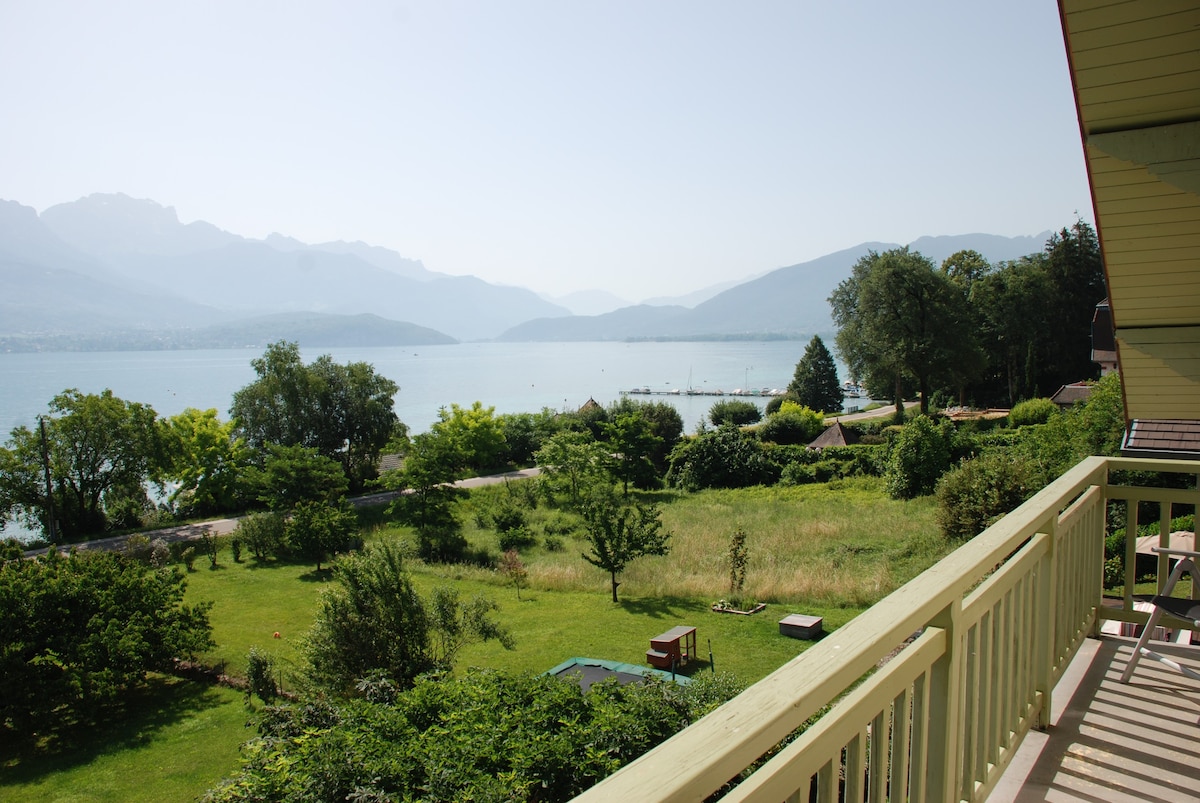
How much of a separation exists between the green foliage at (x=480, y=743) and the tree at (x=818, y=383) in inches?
1853

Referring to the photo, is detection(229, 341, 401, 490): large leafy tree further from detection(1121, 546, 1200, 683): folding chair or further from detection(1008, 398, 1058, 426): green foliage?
detection(1121, 546, 1200, 683): folding chair

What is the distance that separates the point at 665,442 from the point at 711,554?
18.4 meters

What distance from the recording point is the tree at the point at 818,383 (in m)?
51.6

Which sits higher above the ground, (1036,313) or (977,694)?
(1036,313)

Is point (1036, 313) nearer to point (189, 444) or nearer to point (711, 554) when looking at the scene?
point (711, 554)

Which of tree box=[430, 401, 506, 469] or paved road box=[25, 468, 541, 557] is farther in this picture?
tree box=[430, 401, 506, 469]

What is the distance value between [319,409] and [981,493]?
2836 cm

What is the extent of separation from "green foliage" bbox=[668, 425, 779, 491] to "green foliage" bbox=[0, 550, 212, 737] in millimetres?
21236

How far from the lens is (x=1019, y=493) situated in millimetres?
15438

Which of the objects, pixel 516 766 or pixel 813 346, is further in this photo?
pixel 813 346

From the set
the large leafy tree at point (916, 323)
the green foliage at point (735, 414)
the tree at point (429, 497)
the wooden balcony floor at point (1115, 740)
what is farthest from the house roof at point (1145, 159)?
the green foliage at point (735, 414)

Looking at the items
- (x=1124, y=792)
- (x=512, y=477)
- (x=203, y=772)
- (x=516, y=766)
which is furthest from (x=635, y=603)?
(x=512, y=477)

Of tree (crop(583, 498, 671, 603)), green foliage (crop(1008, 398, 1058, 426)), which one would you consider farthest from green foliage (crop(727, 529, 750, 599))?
green foliage (crop(1008, 398, 1058, 426))

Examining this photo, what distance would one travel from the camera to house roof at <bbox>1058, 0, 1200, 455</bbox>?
2.16 meters
